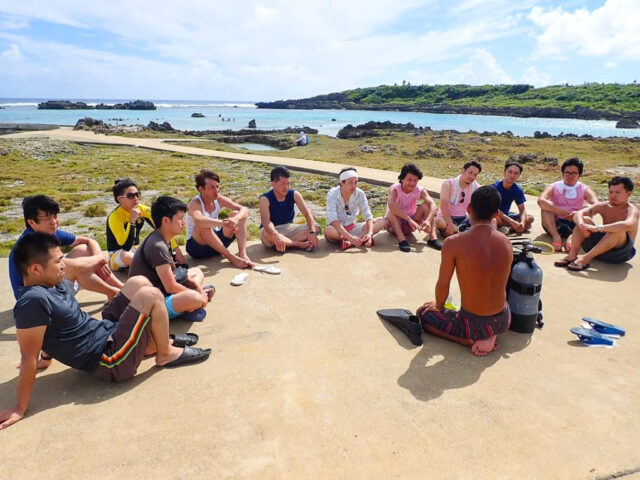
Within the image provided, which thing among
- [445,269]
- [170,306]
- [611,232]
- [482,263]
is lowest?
[170,306]

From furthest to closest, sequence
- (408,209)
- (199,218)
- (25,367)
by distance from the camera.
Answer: (408,209)
(199,218)
(25,367)

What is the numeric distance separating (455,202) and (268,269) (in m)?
3.51

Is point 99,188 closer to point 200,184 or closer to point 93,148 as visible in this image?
point 200,184

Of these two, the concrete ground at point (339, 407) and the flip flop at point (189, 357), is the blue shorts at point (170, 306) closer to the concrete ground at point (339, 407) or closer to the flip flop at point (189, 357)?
the concrete ground at point (339, 407)

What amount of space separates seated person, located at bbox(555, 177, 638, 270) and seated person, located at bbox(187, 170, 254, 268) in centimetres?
463

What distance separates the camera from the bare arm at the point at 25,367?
2.63 meters

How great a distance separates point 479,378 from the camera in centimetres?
327

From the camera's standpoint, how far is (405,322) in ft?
12.7

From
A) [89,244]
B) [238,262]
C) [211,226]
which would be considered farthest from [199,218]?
[89,244]

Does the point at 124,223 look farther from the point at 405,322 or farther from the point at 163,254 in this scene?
the point at 405,322

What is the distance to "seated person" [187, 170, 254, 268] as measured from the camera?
5562 millimetres

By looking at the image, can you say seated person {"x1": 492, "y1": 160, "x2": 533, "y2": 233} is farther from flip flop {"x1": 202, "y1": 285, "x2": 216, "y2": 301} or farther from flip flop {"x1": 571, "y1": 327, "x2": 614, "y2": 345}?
flip flop {"x1": 202, "y1": 285, "x2": 216, "y2": 301}

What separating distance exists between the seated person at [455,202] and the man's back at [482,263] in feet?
11.1

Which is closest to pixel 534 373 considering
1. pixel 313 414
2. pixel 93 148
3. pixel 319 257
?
pixel 313 414
